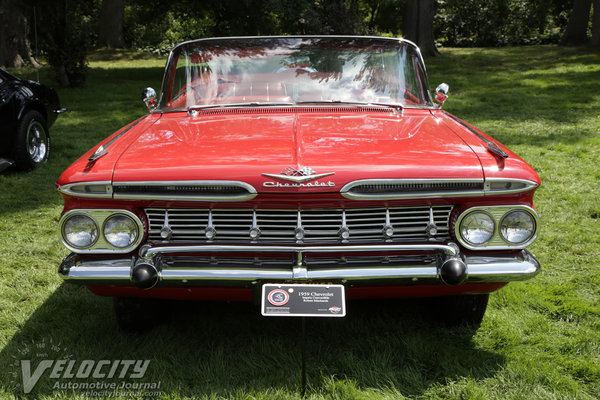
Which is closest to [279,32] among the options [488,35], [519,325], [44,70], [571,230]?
[44,70]

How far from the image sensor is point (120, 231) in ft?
8.16

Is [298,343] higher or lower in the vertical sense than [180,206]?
lower

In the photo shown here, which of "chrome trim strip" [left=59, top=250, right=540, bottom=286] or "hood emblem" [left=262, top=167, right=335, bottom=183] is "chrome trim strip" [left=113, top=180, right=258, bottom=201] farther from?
"chrome trim strip" [left=59, top=250, right=540, bottom=286]

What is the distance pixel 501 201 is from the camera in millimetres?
2482

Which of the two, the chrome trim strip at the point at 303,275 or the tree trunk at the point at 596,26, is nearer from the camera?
the chrome trim strip at the point at 303,275

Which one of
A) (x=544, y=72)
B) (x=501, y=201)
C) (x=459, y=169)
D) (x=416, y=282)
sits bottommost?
(x=544, y=72)

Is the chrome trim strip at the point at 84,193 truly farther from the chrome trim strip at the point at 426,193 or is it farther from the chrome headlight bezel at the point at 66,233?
the chrome trim strip at the point at 426,193

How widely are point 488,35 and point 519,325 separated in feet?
89.6

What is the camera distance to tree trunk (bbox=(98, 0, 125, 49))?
78.2 feet

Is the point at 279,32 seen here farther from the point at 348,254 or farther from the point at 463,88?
the point at 348,254

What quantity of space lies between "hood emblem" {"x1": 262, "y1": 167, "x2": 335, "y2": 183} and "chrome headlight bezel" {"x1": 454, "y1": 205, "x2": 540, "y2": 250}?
23.8 inches

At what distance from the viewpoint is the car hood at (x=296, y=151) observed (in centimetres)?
239

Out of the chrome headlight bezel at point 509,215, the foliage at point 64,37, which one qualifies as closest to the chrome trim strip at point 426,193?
the chrome headlight bezel at point 509,215

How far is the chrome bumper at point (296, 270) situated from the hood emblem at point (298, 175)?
30cm
